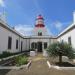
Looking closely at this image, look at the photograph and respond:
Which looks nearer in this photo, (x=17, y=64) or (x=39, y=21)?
(x=17, y=64)

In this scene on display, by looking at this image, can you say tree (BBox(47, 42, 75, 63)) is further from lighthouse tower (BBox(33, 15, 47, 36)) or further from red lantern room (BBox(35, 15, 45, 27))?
red lantern room (BBox(35, 15, 45, 27))

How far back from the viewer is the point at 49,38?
33.9 m

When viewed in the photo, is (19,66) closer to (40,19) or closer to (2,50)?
(2,50)

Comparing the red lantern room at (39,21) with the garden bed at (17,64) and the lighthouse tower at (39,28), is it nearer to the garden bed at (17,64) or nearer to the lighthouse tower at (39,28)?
the lighthouse tower at (39,28)

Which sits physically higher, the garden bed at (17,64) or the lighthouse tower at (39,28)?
the lighthouse tower at (39,28)

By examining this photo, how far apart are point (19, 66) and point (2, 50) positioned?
258 inches

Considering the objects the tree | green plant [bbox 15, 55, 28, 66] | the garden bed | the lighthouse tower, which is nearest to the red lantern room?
the lighthouse tower

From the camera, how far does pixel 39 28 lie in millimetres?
37969

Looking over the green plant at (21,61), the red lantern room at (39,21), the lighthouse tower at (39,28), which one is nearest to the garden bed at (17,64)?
the green plant at (21,61)

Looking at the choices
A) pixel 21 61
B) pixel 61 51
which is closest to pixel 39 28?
pixel 61 51

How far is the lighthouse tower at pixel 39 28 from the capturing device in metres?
36.6

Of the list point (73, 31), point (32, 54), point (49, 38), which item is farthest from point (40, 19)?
point (73, 31)

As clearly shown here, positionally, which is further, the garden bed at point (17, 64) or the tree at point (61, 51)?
the tree at point (61, 51)

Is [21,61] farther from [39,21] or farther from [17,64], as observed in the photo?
[39,21]
